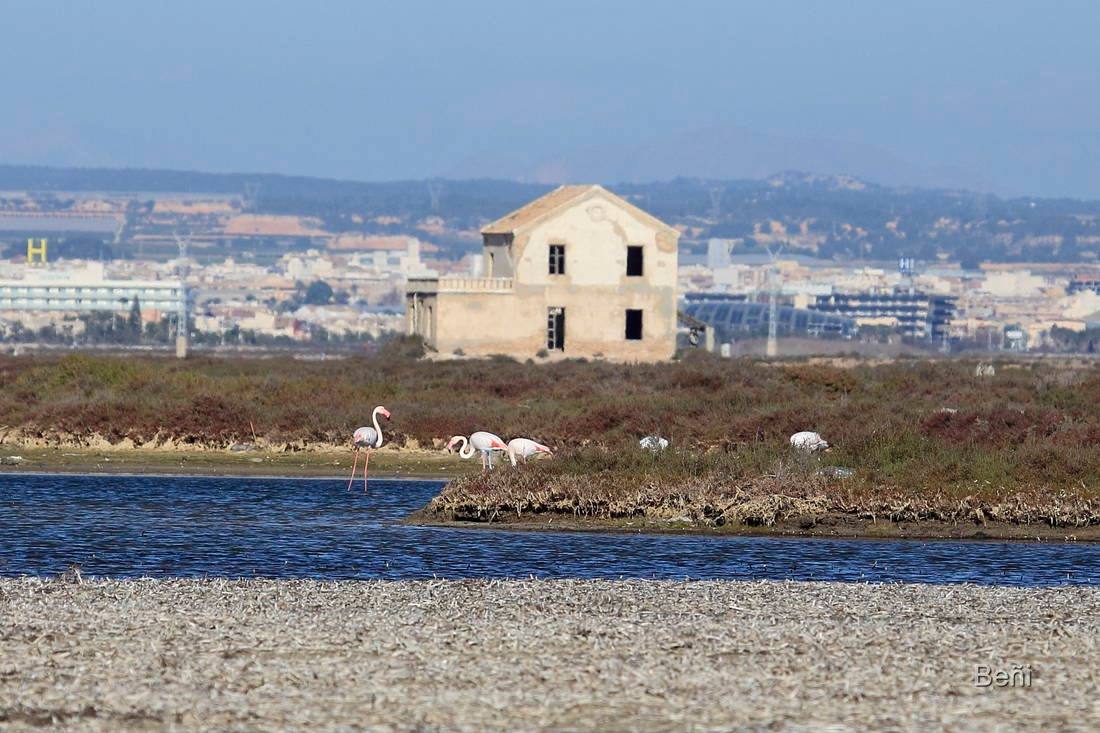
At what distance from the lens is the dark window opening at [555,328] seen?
67000mm

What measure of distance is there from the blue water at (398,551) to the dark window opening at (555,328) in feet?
131

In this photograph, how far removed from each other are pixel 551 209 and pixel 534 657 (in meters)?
51.9

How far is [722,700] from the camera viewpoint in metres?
13.1

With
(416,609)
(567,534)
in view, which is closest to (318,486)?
(567,534)

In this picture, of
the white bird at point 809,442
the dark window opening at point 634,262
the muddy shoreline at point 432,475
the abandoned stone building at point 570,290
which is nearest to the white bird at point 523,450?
the muddy shoreline at point 432,475

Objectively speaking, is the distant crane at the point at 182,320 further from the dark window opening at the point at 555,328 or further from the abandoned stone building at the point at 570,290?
the dark window opening at the point at 555,328

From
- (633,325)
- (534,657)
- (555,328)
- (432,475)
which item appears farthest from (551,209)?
(534,657)

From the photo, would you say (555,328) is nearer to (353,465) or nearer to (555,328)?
(555,328)

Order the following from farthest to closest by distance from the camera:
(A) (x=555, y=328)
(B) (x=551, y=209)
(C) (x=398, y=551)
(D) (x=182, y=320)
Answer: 1. (D) (x=182, y=320)
2. (A) (x=555, y=328)
3. (B) (x=551, y=209)
4. (C) (x=398, y=551)

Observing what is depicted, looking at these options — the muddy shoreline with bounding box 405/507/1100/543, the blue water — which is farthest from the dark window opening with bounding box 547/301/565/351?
the muddy shoreline with bounding box 405/507/1100/543

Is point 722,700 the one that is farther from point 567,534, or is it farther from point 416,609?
point 567,534

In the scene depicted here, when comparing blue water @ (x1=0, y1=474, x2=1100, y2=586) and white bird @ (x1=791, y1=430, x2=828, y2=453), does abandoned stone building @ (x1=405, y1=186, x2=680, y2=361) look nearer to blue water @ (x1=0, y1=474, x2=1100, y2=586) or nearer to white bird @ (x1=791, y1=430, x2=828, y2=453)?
white bird @ (x1=791, y1=430, x2=828, y2=453)

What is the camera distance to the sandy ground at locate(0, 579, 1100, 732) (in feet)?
41.5

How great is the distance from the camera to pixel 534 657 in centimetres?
1445
